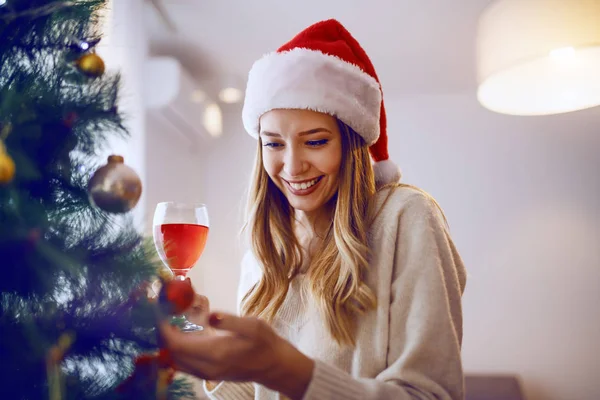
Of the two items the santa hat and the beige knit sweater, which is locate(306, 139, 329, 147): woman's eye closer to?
the santa hat

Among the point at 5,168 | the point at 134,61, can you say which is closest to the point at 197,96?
the point at 134,61

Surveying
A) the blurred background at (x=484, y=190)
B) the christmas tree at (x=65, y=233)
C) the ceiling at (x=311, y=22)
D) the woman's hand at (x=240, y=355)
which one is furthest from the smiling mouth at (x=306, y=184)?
the blurred background at (x=484, y=190)

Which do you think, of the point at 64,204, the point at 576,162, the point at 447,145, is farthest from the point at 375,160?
the point at 576,162

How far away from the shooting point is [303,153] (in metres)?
1.07

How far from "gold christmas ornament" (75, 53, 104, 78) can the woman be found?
1.41ft

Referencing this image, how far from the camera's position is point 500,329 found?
3.45 meters

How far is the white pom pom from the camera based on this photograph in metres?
1.24

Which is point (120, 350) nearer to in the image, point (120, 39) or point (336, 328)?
point (336, 328)

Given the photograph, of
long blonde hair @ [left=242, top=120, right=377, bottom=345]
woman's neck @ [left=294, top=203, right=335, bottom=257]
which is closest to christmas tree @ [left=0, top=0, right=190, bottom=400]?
long blonde hair @ [left=242, top=120, right=377, bottom=345]

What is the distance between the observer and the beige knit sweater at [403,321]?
823 millimetres

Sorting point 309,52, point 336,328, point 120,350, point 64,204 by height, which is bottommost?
point 336,328

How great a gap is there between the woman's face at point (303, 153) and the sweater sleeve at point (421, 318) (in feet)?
0.63

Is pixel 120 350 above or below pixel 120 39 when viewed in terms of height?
below

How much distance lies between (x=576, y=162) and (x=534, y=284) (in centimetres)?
89
